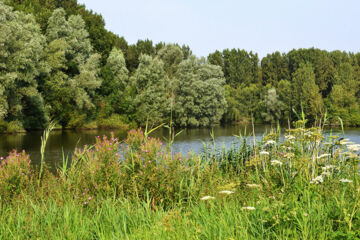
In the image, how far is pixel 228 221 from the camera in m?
2.94

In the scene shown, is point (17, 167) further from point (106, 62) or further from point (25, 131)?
point (106, 62)

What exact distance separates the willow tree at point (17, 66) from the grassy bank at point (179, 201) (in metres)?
19.0

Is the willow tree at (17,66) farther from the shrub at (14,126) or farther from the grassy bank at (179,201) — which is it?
the grassy bank at (179,201)

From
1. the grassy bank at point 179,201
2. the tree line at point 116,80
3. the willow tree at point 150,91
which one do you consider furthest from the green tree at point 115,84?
the grassy bank at point 179,201

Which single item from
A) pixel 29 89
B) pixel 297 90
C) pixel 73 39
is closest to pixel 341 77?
pixel 297 90

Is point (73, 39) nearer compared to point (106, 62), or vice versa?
point (73, 39)

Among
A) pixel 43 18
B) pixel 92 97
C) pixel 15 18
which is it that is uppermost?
pixel 43 18

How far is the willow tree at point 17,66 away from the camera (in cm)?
2142

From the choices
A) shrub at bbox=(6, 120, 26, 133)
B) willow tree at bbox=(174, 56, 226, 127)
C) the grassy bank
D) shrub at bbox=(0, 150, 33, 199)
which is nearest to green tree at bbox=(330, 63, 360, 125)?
willow tree at bbox=(174, 56, 226, 127)

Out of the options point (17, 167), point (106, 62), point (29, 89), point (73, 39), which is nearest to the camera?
point (17, 167)

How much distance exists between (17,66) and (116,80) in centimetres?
1793

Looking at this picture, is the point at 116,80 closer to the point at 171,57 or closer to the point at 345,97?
the point at 171,57

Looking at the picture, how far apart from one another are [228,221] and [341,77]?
192 ft

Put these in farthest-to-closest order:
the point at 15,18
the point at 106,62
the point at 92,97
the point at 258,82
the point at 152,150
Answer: the point at 258,82 → the point at 106,62 → the point at 92,97 → the point at 15,18 → the point at 152,150
